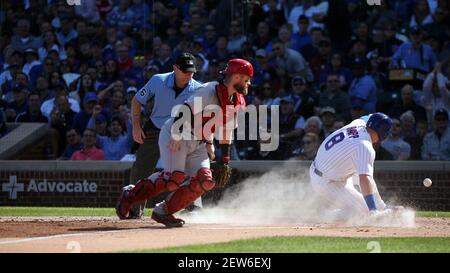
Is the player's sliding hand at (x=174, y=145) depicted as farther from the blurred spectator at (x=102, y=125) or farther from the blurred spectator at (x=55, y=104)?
the blurred spectator at (x=55, y=104)

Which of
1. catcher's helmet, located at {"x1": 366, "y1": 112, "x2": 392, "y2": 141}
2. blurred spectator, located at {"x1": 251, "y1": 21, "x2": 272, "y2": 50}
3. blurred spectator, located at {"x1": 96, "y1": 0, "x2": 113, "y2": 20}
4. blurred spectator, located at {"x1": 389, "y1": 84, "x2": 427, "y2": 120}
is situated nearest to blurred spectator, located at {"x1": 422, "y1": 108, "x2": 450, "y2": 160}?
blurred spectator, located at {"x1": 389, "y1": 84, "x2": 427, "y2": 120}

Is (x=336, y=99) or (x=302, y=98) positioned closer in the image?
(x=336, y=99)

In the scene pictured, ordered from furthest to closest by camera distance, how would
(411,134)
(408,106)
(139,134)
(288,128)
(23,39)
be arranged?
1. (23,39)
2. (288,128)
3. (408,106)
4. (411,134)
5. (139,134)

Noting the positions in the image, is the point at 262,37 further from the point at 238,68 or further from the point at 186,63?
the point at 238,68

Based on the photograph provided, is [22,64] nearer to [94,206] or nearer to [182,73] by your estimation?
[94,206]

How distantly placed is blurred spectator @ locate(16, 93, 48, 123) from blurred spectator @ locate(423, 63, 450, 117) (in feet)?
24.6

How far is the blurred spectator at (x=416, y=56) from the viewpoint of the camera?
1661 centimetres

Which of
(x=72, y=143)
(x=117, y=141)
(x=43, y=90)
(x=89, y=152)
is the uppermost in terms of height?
(x=43, y=90)

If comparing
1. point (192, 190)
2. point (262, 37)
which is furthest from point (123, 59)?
point (192, 190)

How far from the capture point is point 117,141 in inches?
681

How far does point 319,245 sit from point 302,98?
28.3 ft

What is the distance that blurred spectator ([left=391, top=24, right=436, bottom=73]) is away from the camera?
1661 centimetres

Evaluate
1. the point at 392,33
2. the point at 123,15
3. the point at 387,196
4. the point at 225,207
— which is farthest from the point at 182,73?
the point at 123,15

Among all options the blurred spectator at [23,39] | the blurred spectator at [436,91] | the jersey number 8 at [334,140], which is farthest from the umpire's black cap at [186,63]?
the blurred spectator at [23,39]
